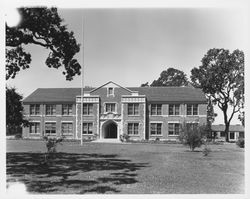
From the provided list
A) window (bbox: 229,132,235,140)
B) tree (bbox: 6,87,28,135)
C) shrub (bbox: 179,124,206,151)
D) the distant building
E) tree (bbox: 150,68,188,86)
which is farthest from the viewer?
tree (bbox: 150,68,188,86)

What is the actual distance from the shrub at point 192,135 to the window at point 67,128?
21210 mm

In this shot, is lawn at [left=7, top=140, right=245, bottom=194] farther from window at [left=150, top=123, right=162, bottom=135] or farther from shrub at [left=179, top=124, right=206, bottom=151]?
window at [left=150, top=123, right=162, bottom=135]

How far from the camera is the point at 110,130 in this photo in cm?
4372

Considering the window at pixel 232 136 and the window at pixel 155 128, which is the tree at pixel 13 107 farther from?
the window at pixel 232 136

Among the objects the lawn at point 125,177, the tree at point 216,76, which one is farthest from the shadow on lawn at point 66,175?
the tree at point 216,76

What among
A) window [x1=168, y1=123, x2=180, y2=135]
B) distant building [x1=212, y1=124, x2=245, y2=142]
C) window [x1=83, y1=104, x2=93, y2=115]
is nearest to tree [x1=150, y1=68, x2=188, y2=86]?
distant building [x1=212, y1=124, x2=245, y2=142]

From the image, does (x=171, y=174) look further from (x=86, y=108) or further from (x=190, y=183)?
(x=86, y=108)

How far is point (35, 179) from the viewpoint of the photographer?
37.2 ft

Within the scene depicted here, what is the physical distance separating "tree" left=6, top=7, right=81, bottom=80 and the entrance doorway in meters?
28.9

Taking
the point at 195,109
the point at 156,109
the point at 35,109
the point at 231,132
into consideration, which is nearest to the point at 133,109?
the point at 156,109

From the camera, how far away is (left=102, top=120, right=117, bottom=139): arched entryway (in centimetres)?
4241

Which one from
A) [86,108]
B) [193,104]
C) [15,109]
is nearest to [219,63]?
[193,104]
